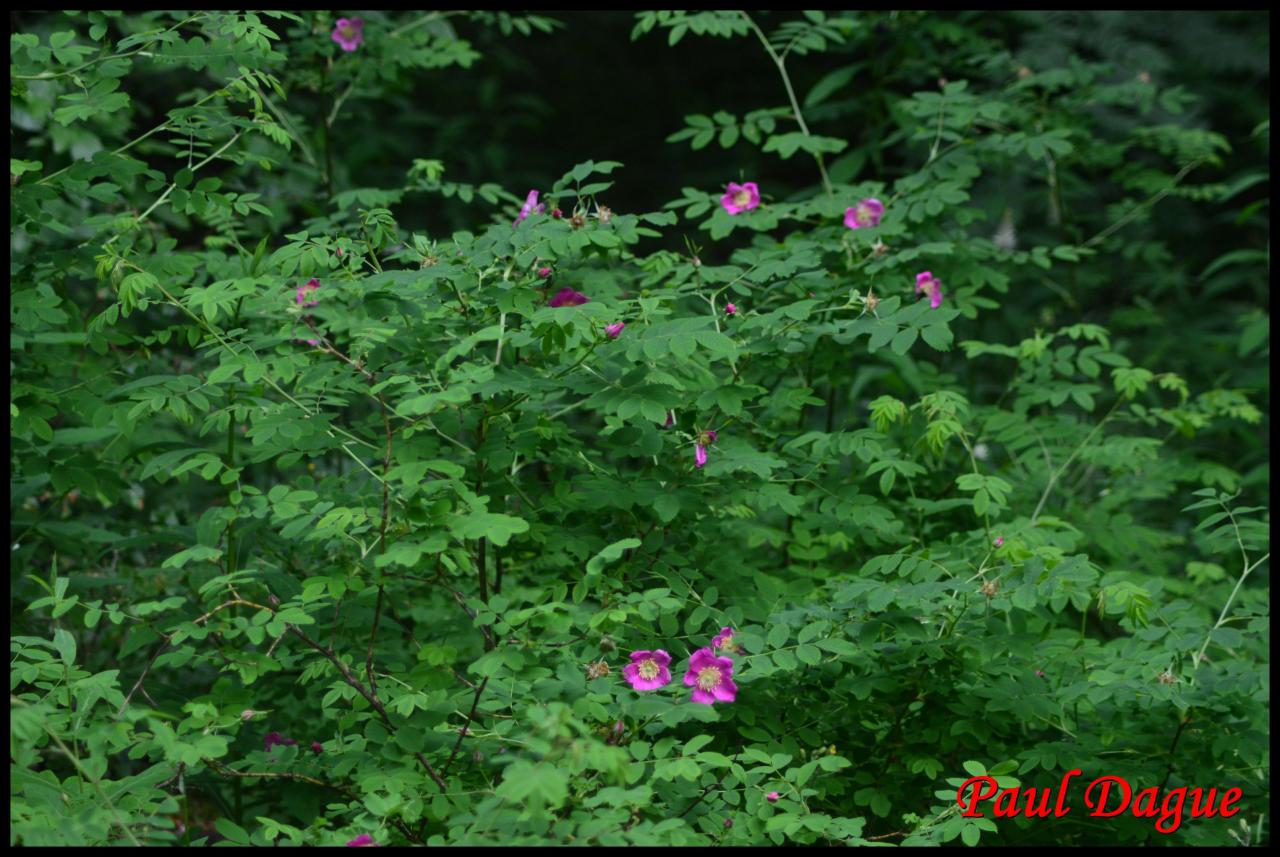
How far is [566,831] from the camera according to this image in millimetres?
1440

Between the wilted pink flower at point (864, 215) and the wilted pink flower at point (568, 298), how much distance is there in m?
0.74

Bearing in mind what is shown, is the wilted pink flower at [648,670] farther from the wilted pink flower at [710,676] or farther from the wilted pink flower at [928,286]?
the wilted pink flower at [928,286]

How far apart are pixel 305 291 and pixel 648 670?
2.45 ft

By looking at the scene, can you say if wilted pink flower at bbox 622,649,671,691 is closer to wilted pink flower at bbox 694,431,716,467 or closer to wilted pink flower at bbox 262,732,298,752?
wilted pink flower at bbox 694,431,716,467

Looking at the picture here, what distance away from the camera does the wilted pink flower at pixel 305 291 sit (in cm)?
184

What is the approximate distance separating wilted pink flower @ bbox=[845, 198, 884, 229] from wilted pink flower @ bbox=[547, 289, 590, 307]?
2.43 feet

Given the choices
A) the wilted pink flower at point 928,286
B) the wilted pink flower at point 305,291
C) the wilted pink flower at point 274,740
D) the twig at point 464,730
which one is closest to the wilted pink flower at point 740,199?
the wilted pink flower at point 928,286

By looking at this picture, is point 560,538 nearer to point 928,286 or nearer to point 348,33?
point 928,286

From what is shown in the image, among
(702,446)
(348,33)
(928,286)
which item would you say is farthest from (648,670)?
(348,33)

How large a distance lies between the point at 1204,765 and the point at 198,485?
2.33 m

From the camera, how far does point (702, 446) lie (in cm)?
196

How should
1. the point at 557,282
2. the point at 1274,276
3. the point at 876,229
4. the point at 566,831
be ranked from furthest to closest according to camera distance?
the point at 1274,276 < the point at 876,229 < the point at 557,282 < the point at 566,831

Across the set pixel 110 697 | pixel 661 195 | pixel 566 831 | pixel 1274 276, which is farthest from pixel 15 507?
pixel 661 195

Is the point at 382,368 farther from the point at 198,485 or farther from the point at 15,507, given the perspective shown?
the point at 198,485
